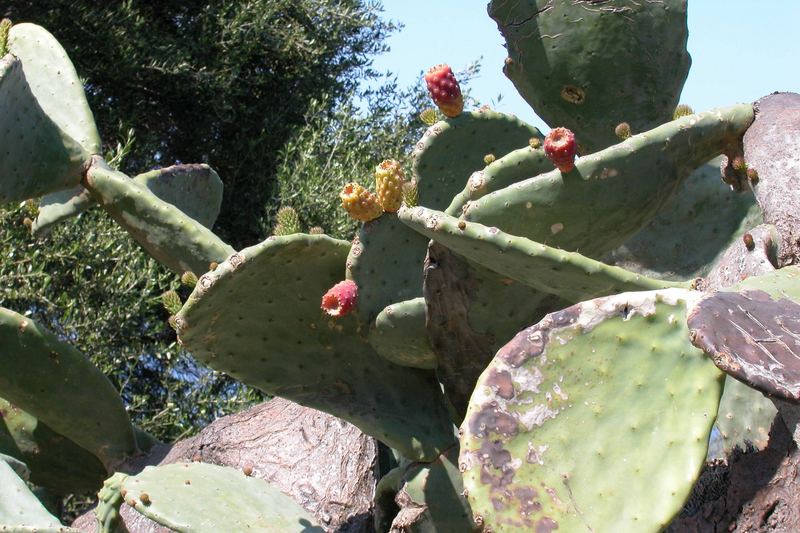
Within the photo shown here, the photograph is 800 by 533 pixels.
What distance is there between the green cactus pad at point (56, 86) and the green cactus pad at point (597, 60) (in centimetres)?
109

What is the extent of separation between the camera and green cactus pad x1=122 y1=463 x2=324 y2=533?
6.64ft

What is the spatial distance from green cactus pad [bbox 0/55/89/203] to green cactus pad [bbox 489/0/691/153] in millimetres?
1057

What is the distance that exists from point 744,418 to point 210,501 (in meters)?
1.06

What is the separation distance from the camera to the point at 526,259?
1.67 m

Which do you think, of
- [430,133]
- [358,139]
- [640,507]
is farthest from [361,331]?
[358,139]

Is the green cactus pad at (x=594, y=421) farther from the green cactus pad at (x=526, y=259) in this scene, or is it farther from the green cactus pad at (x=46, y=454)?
the green cactus pad at (x=46, y=454)

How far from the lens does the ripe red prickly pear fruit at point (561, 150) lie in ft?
5.70

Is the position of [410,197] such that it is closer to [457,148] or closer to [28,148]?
[457,148]

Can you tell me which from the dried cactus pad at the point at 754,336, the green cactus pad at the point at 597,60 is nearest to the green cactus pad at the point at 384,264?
the green cactus pad at the point at 597,60

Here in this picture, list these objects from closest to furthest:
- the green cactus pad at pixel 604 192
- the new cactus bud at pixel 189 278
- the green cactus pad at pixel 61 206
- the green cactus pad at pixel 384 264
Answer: the green cactus pad at pixel 604 192 → the green cactus pad at pixel 384 264 → the new cactus bud at pixel 189 278 → the green cactus pad at pixel 61 206

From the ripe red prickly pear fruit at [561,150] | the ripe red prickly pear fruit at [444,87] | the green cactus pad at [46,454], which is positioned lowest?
the green cactus pad at [46,454]

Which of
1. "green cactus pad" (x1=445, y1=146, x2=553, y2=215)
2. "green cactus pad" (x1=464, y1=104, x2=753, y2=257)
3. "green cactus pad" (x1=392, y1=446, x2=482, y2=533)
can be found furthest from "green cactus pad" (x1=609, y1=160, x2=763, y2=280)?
"green cactus pad" (x1=392, y1=446, x2=482, y2=533)

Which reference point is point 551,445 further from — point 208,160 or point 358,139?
point 208,160

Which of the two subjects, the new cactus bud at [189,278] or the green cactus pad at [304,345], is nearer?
the green cactus pad at [304,345]
